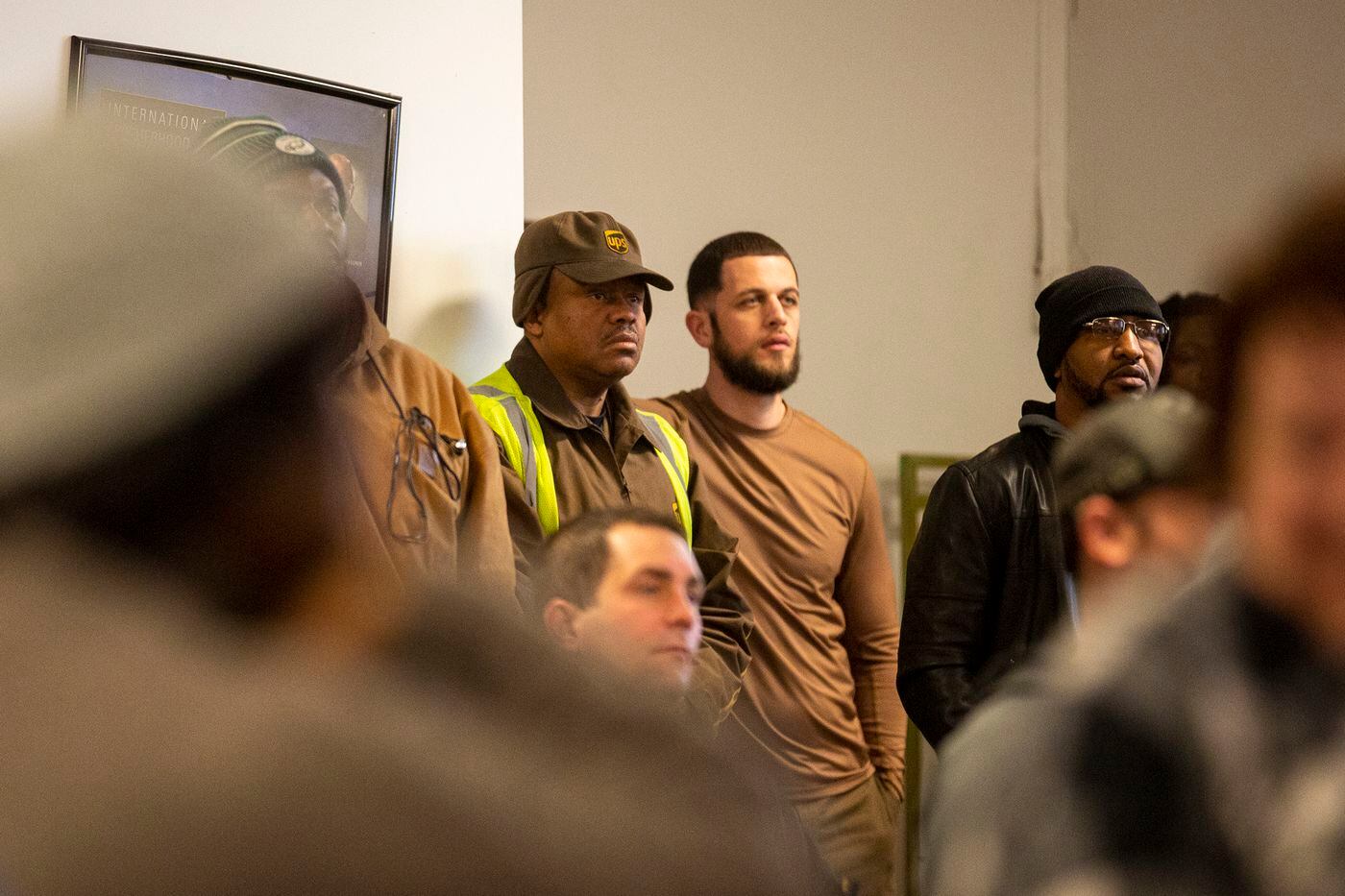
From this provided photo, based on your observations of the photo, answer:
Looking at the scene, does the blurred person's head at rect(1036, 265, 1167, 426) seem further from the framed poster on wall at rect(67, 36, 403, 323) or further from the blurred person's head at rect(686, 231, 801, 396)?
the framed poster on wall at rect(67, 36, 403, 323)

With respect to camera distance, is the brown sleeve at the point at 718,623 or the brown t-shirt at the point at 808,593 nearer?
the brown sleeve at the point at 718,623

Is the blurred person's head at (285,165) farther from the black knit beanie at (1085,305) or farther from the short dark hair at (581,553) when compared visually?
the black knit beanie at (1085,305)

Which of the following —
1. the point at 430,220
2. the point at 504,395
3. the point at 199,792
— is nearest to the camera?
the point at 199,792

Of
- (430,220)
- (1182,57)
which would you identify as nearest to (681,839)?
(430,220)

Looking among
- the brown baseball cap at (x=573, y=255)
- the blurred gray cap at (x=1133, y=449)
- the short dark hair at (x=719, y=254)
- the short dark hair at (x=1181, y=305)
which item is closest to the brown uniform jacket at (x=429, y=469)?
the brown baseball cap at (x=573, y=255)

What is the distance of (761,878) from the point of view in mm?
652

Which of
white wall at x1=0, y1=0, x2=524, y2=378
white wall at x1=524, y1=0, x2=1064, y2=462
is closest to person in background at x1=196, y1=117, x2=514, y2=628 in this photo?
white wall at x1=0, y1=0, x2=524, y2=378

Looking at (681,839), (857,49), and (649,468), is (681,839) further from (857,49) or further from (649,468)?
(857,49)

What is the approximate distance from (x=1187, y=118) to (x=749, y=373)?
268 centimetres

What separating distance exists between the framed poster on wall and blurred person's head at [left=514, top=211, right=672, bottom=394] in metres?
0.31

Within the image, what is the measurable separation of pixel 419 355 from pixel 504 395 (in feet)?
1.08

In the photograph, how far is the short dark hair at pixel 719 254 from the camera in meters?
3.70

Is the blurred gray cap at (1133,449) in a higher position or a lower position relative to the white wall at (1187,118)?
lower

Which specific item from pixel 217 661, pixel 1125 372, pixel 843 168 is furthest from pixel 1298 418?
pixel 843 168
